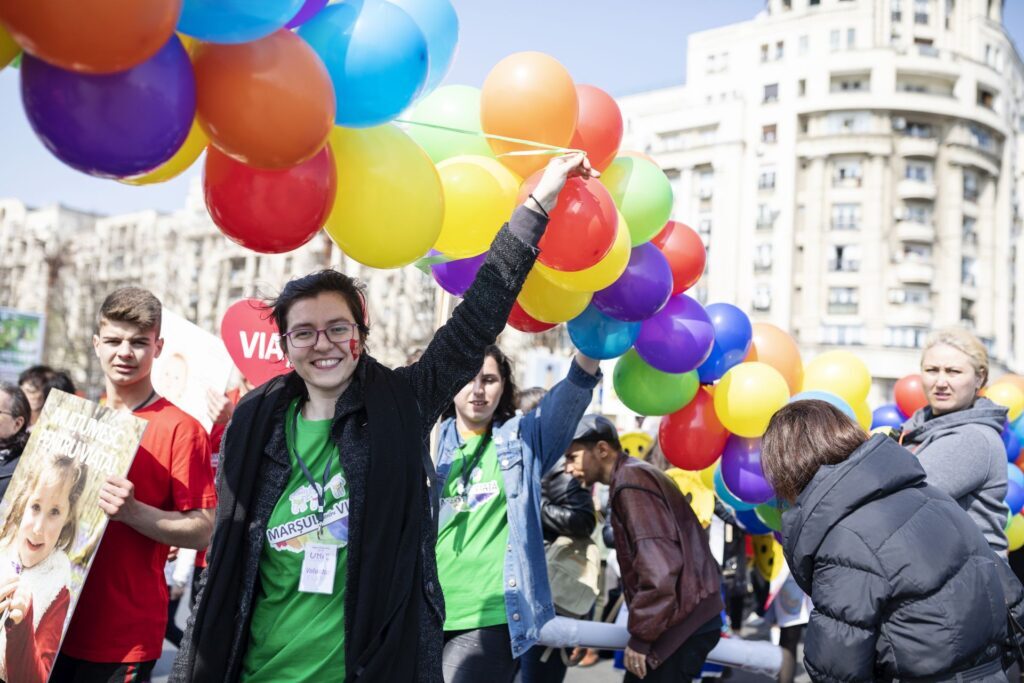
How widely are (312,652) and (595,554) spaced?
125 inches

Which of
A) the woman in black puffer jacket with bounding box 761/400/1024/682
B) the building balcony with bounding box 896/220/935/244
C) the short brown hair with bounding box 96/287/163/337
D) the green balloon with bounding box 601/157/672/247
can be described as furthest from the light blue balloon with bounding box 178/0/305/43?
the building balcony with bounding box 896/220/935/244

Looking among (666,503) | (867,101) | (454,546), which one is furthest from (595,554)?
(867,101)

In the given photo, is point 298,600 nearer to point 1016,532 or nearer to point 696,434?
point 696,434

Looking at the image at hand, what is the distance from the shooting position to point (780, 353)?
447 centimetres

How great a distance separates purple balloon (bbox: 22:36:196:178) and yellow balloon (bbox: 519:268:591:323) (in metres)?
1.55

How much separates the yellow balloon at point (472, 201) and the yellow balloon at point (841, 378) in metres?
2.30

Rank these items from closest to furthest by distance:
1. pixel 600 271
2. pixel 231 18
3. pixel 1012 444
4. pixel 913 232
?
pixel 231 18, pixel 600 271, pixel 1012 444, pixel 913 232

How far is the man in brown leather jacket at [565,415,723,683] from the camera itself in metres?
3.80

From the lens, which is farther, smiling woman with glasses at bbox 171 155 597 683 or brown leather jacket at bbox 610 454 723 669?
brown leather jacket at bbox 610 454 723 669

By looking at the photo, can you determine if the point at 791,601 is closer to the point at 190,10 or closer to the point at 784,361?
the point at 784,361

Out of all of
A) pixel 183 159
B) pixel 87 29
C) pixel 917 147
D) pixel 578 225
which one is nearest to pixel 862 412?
pixel 578 225

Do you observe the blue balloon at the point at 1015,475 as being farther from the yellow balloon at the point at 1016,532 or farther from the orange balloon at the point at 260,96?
the orange balloon at the point at 260,96

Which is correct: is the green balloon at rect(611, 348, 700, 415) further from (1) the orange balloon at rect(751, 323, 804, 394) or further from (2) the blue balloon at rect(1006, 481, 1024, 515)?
(2) the blue balloon at rect(1006, 481, 1024, 515)

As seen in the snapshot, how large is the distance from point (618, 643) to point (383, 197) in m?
3.04
